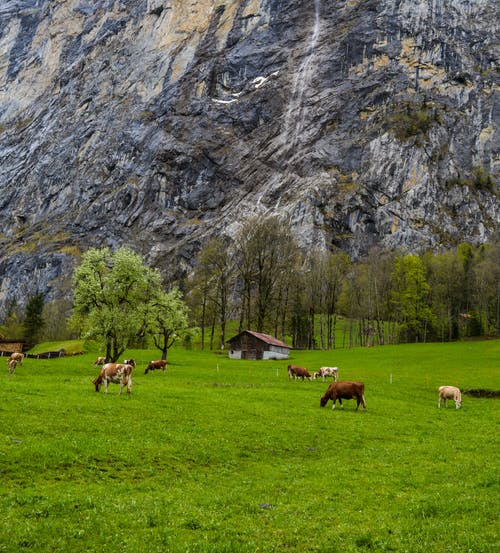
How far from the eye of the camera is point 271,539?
12.1 m

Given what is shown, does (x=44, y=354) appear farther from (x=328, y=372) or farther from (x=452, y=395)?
(x=452, y=395)

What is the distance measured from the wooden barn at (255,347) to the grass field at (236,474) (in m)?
41.7

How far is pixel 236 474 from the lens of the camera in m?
17.8

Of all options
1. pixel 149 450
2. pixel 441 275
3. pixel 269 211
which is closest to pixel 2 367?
pixel 149 450

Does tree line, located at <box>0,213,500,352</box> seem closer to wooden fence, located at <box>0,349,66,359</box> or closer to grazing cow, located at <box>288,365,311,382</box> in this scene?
wooden fence, located at <box>0,349,66,359</box>

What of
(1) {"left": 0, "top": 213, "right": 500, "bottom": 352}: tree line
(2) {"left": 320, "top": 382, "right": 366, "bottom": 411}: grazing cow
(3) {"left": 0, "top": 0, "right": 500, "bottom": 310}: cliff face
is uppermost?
(3) {"left": 0, "top": 0, "right": 500, "bottom": 310}: cliff face

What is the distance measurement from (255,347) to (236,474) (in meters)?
60.0

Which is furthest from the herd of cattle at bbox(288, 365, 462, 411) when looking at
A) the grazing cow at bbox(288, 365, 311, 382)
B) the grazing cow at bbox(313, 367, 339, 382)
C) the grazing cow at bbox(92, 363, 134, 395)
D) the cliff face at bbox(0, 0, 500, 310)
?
the cliff face at bbox(0, 0, 500, 310)

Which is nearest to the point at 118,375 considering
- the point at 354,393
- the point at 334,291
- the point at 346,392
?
the point at 346,392

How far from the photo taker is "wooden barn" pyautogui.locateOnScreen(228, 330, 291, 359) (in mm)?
76787

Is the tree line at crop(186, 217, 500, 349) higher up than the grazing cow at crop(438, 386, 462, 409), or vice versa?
the tree line at crop(186, 217, 500, 349)

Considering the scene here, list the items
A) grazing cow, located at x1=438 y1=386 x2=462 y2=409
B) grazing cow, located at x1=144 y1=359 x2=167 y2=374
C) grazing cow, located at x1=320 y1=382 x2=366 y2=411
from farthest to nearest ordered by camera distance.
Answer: grazing cow, located at x1=144 y1=359 x2=167 y2=374
grazing cow, located at x1=438 y1=386 x2=462 y2=409
grazing cow, located at x1=320 y1=382 x2=366 y2=411

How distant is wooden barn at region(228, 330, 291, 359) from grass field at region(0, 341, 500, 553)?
41658 millimetres

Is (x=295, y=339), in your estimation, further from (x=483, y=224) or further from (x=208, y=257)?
(x=483, y=224)
